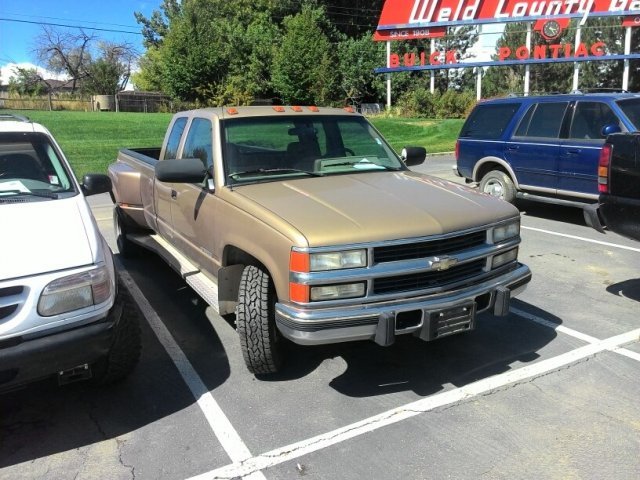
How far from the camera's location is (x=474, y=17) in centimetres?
4091

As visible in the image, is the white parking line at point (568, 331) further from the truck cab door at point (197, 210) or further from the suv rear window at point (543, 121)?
the suv rear window at point (543, 121)

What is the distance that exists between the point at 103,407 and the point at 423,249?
2281mm

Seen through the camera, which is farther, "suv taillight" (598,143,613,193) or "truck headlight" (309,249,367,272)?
"suv taillight" (598,143,613,193)

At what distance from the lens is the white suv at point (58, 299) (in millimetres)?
2996

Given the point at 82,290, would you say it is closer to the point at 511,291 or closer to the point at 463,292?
the point at 463,292

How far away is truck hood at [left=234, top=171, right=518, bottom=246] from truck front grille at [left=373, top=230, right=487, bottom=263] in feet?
0.22

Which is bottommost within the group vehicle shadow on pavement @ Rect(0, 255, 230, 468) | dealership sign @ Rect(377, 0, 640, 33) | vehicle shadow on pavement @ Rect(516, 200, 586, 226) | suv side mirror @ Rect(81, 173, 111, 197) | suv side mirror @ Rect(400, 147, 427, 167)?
vehicle shadow on pavement @ Rect(0, 255, 230, 468)

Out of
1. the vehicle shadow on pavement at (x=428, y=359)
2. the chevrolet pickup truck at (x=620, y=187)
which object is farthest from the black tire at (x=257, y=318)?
the chevrolet pickup truck at (x=620, y=187)

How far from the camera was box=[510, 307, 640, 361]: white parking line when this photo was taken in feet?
13.8

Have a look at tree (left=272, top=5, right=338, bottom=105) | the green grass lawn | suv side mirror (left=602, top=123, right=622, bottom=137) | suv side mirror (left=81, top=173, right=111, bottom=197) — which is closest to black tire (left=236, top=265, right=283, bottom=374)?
suv side mirror (left=81, top=173, right=111, bottom=197)

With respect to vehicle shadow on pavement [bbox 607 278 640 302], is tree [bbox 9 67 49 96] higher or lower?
higher

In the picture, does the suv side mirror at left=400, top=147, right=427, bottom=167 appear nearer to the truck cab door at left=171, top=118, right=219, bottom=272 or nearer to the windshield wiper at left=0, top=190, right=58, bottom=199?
the truck cab door at left=171, top=118, right=219, bottom=272

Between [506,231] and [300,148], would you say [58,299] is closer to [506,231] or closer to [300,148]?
[300,148]

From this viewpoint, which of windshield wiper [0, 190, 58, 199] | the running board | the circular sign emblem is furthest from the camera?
the circular sign emblem
